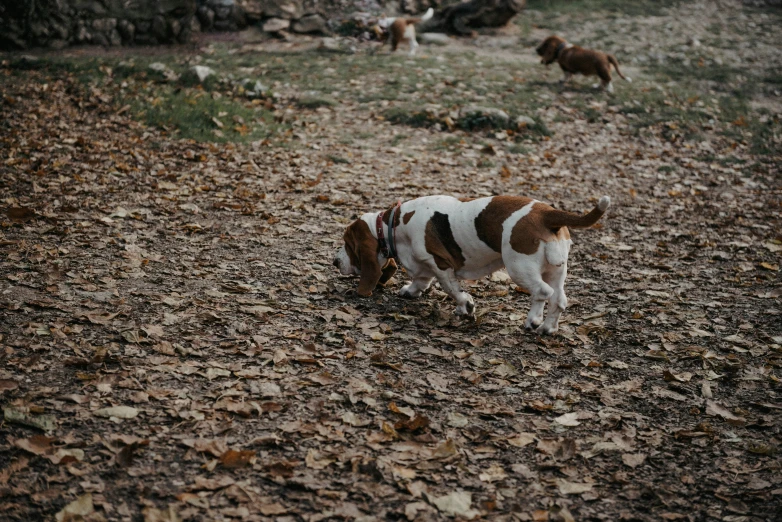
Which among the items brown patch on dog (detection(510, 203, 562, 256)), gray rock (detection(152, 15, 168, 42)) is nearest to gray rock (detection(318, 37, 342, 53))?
gray rock (detection(152, 15, 168, 42))

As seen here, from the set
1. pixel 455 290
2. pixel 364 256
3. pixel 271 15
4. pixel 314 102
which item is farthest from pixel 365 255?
pixel 271 15

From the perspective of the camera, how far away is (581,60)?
43.5ft

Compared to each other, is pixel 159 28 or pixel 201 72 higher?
pixel 159 28

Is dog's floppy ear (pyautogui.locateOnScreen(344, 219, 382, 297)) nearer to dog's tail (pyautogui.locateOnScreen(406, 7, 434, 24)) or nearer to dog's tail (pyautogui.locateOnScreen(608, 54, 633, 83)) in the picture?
dog's tail (pyautogui.locateOnScreen(608, 54, 633, 83))

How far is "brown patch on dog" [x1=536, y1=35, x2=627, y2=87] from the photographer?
13.1 m

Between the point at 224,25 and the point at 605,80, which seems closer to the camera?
the point at 605,80

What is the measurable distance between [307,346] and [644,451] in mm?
2355

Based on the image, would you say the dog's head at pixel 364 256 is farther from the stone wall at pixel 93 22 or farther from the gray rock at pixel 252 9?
the gray rock at pixel 252 9

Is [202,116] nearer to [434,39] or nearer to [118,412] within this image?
[118,412]

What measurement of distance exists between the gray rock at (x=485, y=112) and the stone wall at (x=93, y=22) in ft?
25.3

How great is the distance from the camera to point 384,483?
3473mm

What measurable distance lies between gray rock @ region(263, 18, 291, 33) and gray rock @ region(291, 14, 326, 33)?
21 centimetres

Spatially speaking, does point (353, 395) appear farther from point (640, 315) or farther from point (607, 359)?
point (640, 315)

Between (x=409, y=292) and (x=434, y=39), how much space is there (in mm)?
12892
